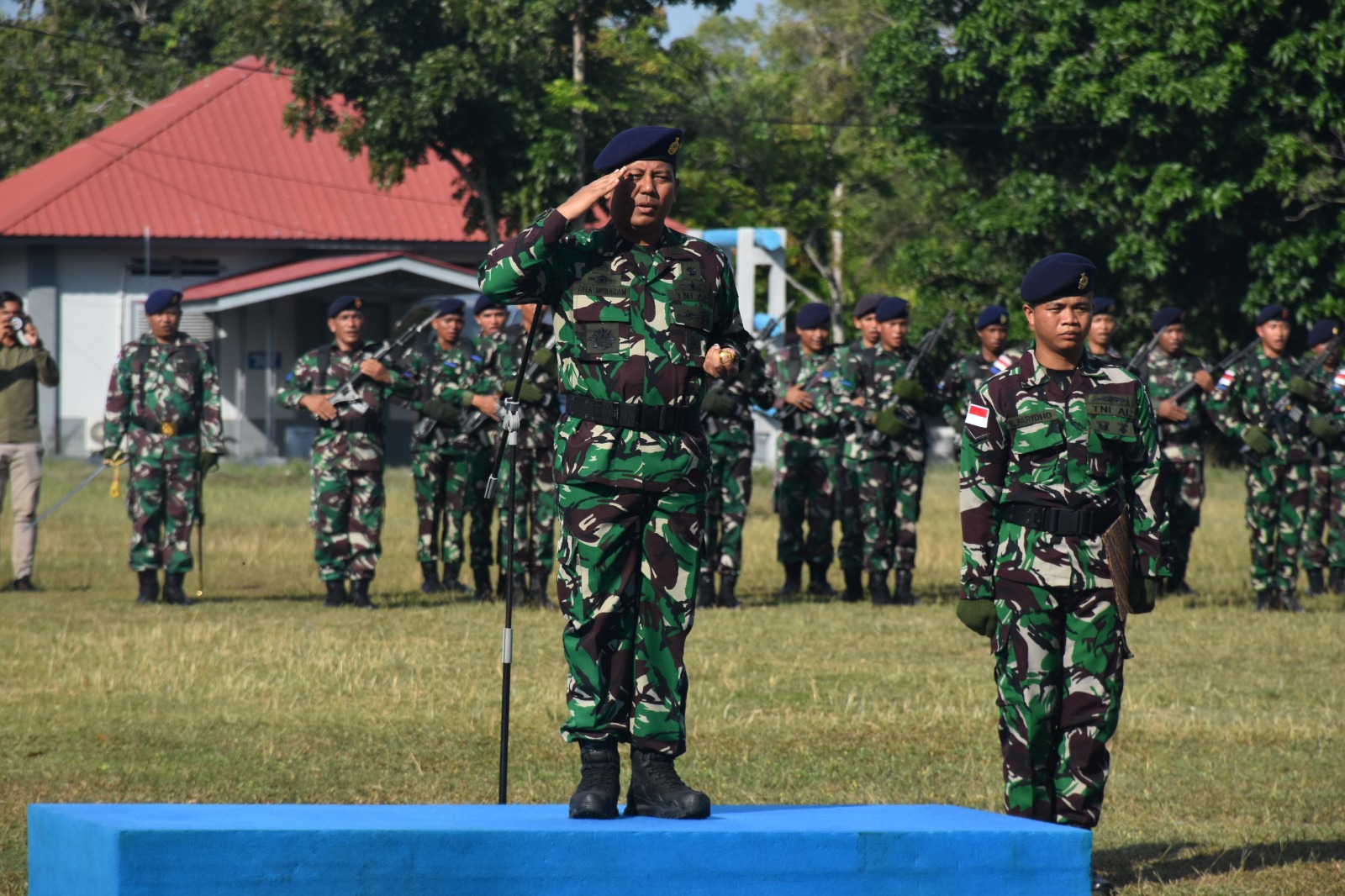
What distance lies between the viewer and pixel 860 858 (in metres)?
5.03

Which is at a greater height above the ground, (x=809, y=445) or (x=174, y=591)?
(x=809, y=445)

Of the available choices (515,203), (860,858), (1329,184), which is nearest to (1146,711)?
(860,858)

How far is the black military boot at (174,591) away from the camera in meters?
13.9

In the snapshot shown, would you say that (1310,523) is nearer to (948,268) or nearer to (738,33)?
(948,268)

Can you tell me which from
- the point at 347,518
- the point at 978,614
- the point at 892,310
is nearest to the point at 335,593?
the point at 347,518

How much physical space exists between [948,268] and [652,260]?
24.8 m

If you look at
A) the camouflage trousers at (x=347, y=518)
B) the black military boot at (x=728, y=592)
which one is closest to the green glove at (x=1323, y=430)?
the black military boot at (x=728, y=592)

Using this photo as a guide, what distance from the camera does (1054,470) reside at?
6.20m

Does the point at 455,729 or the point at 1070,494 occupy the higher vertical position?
the point at 1070,494

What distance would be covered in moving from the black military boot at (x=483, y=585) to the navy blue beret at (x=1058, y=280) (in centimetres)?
874

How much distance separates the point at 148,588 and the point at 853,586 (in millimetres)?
5640

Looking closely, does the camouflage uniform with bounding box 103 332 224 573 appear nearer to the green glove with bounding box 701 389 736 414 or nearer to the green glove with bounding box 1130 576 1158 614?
the green glove with bounding box 701 389 736 414

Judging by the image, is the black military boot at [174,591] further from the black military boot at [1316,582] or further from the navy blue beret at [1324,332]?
the navy blue beret at [1324,332]

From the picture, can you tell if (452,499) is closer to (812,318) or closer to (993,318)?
(812,318)
